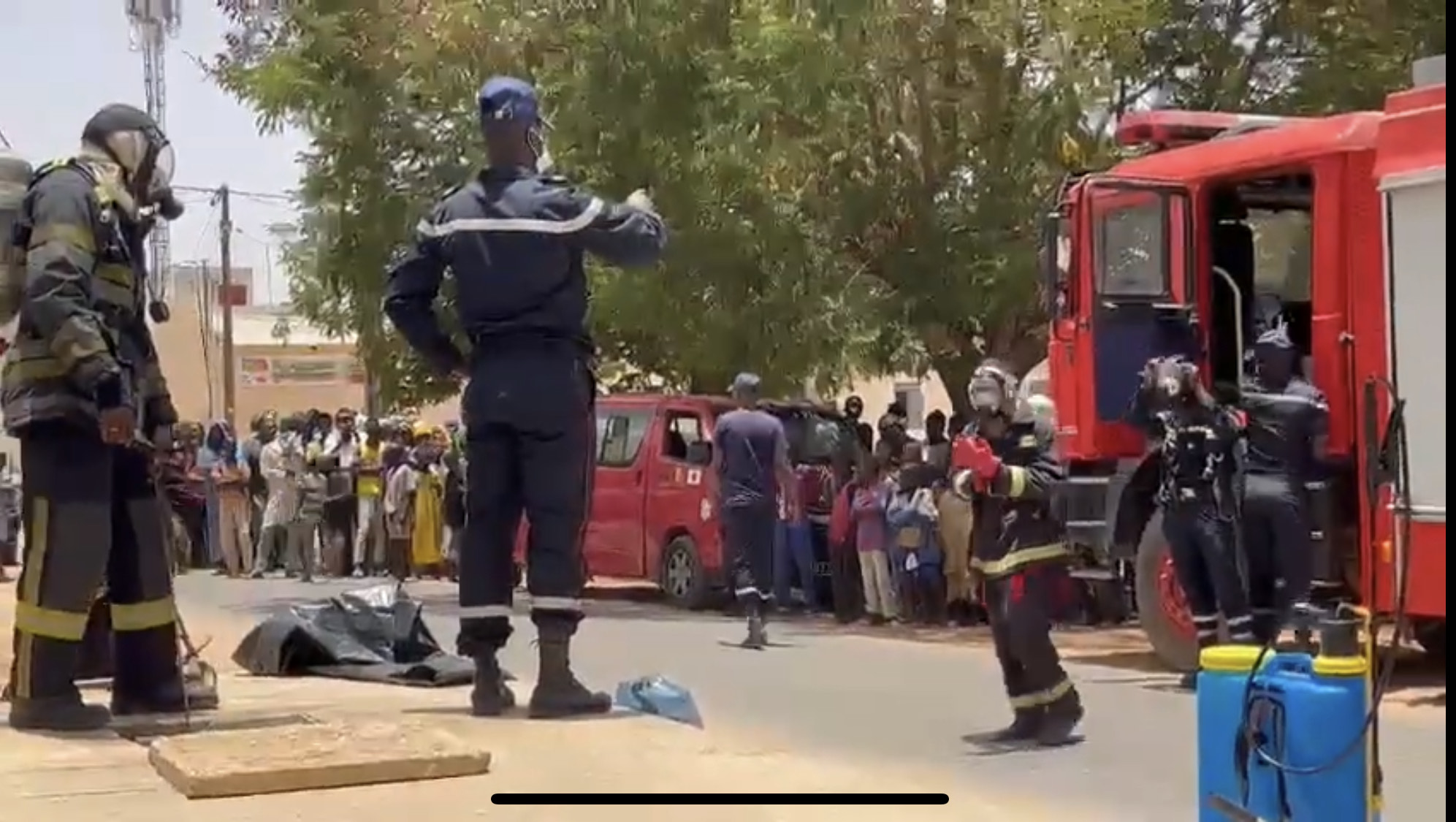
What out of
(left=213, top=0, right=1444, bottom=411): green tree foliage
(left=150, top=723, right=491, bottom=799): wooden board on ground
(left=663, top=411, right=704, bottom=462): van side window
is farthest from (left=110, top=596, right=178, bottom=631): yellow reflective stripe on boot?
(left=663, top=411, right=704, bottom=462): van side window

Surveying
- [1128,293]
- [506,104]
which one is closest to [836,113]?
[1128,293]

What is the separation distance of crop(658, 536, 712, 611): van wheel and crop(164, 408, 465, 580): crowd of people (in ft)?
10.3

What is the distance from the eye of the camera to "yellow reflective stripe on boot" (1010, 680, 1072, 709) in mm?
9062

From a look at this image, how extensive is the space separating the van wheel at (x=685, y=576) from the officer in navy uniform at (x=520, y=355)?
10.5 metres

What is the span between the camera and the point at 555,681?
22.0 feet

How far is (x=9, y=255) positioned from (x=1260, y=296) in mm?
8289

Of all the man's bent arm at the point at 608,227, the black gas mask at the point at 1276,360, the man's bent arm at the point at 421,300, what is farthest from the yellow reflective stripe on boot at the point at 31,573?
the black gas mask at the point at 1276,360

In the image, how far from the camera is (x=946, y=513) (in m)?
15.5

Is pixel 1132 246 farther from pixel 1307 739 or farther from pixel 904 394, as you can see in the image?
pixel 904 394

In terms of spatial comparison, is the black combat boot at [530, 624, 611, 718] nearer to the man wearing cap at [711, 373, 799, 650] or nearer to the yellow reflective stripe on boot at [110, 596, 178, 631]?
the yellow reflective stripe on boot at [110, 596, 178, 631]

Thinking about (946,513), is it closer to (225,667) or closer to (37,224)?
(225,667)

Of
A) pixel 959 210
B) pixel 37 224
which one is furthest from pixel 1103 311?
pixel 37 224

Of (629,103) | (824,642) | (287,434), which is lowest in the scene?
(824,642)

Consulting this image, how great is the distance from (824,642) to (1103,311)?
3155 mm
